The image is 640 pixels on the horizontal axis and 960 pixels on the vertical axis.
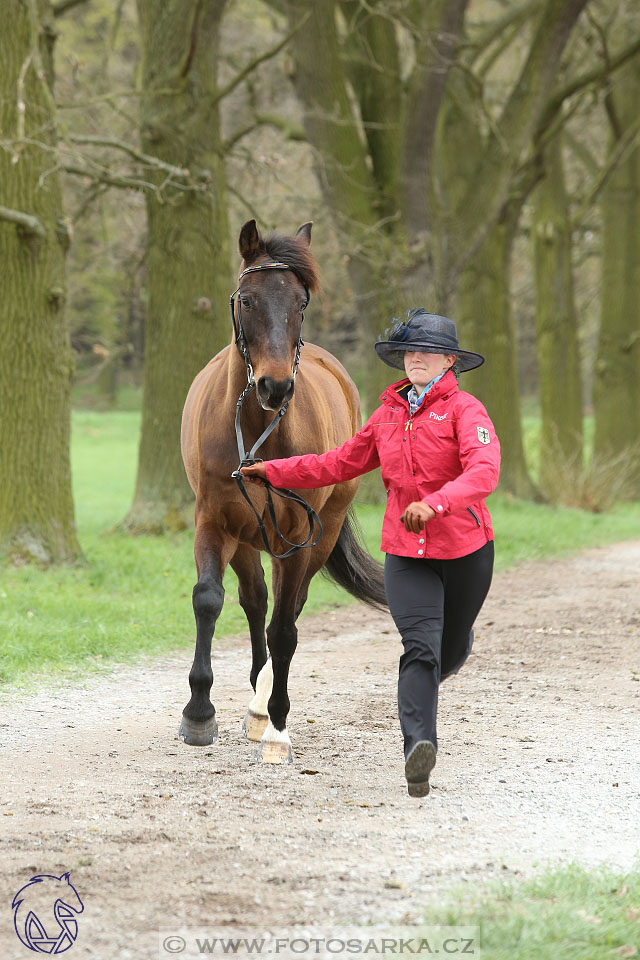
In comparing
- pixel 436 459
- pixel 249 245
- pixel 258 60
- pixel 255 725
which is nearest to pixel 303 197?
pixel 258 60

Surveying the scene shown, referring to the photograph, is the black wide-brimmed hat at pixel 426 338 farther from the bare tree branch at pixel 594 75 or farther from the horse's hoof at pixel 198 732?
the bare tree branch at pixel 594 75

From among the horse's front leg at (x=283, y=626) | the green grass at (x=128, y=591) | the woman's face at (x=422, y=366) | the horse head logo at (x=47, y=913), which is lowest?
the green grass at (x=128, y=591)

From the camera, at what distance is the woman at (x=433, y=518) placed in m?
4.12

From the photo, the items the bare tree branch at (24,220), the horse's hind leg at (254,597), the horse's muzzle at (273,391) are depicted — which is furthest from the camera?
the bare tree branch at (24,220)

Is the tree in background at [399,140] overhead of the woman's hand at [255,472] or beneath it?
overhead

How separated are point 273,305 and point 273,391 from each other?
1.41ft

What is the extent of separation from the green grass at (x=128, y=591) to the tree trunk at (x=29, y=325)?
54 cm

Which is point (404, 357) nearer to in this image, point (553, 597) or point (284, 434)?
point (284, 434)

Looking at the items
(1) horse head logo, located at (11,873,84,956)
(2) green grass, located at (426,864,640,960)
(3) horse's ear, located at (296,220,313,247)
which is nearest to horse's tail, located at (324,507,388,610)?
(3) horse's ear, located at (296,220,313,247)

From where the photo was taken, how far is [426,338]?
171 inches

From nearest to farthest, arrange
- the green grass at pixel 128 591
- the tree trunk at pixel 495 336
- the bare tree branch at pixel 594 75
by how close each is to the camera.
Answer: the green grass at pixel 128 591 → the bare tree branch at pixel 594 75 → the tree trunk at pixel 495 336

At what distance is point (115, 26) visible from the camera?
14.2m

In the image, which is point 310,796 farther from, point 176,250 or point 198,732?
point 176,250

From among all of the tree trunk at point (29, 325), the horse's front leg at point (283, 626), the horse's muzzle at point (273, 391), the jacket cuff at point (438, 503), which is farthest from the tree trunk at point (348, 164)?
the jacket cuff at point (438, 503)
